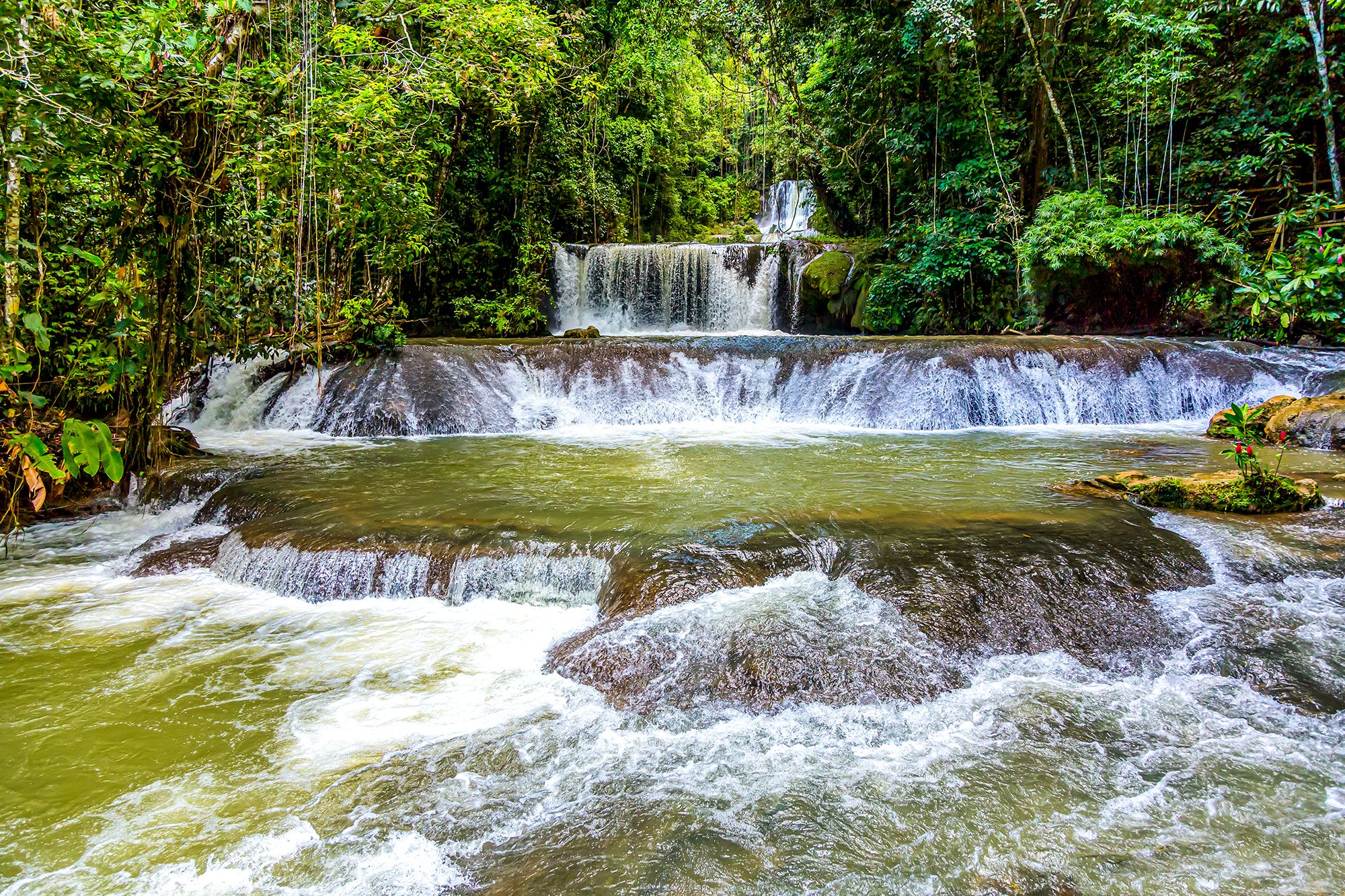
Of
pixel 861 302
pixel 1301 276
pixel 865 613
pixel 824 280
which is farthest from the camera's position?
pixel 824 280

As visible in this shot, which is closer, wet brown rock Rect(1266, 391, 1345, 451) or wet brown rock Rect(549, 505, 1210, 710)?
wet brown rock Rect(549, 505, 1210, 710)

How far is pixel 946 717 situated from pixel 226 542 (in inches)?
185

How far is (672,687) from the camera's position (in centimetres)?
327

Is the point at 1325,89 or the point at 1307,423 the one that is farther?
the point at 1325,89

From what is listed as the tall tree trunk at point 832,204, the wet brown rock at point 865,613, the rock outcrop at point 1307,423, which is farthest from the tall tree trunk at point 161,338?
the tall tree trunk at point 832,204

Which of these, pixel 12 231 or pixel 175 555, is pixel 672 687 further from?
pixel 12 231

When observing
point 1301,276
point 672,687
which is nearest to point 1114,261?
point 1301,276

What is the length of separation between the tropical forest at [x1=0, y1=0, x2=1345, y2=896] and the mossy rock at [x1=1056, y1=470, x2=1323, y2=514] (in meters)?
0.04

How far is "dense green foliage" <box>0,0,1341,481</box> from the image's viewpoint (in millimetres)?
4480

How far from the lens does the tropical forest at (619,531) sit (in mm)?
2443

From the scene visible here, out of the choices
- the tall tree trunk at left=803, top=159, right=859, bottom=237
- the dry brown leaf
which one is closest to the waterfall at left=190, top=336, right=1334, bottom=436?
the dry brown leaf

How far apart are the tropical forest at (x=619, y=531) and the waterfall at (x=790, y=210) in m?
9.80

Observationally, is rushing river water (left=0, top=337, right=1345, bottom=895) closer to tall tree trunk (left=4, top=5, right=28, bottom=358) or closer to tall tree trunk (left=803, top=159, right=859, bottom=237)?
tall tree trunk (left=4, top=5, right=28, bottom=358)

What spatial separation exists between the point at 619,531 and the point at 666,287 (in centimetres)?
1154
